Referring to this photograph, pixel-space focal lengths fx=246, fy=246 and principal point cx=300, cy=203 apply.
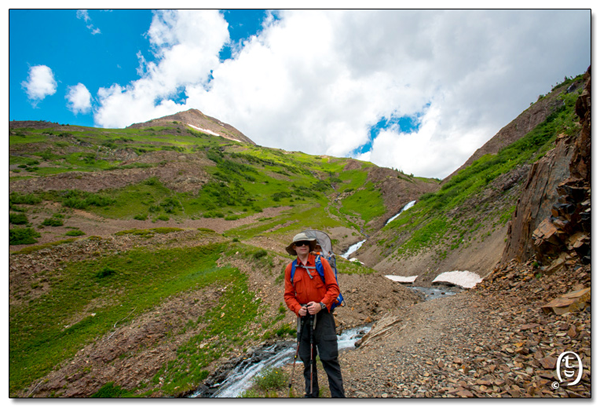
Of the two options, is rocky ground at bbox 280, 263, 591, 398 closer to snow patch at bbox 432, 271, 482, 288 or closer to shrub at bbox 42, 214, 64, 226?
snow patch at bbox 432, 271, 482, 288

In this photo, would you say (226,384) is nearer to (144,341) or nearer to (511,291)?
(144,341)

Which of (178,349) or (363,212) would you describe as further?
(363,212)

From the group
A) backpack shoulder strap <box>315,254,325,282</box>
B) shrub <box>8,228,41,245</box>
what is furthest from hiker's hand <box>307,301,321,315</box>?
shrub <box>8,228,41,245</box>

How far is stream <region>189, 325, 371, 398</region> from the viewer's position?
32.5 feet

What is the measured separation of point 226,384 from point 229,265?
16540 millimetres

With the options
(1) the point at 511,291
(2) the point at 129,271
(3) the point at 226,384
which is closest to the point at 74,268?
(2) the point at 129,271

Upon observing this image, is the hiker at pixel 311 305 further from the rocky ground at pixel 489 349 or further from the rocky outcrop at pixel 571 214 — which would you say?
the rocky outcrop at pixel 571 214

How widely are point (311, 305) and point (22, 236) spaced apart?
129ft

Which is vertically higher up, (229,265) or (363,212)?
(363,212)

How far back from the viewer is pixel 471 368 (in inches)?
224

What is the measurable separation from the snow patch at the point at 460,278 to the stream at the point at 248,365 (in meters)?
14.0

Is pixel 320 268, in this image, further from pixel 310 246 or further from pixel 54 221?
pixel 54 221

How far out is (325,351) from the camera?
5.13m

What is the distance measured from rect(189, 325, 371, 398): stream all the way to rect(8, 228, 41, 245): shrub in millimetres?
31241
